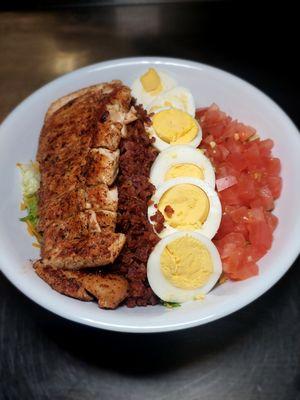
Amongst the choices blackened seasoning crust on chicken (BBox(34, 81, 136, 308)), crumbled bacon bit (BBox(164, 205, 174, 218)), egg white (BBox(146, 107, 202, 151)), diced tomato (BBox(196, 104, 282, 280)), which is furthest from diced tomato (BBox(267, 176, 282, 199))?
blackened seasoning crust on chicken (BBox(34, 81, 136, 308))

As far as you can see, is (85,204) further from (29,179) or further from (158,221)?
(29,179)

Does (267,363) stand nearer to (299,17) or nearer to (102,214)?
(102,214)

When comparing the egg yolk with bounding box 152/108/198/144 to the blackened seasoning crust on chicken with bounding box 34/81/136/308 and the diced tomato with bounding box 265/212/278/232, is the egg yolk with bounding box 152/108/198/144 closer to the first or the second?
the blackened seasoning crust on chicken with bounding box 34/81/136/308

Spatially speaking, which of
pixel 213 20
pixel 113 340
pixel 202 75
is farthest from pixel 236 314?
pixel 213 20

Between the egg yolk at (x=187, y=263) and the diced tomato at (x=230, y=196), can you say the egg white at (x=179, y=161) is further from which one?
the egg yolk at (x=187, y=263)

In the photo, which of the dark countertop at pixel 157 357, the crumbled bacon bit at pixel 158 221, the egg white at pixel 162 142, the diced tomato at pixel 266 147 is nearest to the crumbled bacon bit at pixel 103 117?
the egg white at pixel 162 142
